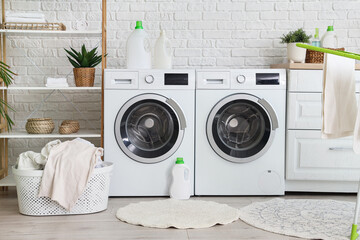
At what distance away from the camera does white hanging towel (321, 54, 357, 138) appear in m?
2.35

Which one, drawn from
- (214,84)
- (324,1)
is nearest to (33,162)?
(214,84)

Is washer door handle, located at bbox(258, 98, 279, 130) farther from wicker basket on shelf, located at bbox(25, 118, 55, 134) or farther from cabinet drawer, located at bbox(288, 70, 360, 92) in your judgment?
wicker basket on shelf, located at bbox(25, 118, 55, 134)

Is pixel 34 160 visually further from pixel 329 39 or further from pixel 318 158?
pixel 329 39

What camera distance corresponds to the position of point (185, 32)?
383 cm

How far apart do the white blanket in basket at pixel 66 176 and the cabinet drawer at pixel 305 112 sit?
1.37 metres

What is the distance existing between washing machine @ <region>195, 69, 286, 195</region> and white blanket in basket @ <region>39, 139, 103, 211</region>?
0.83 m

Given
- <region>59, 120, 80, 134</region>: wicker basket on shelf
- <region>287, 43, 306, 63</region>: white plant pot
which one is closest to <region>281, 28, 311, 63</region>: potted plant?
<region>287, 43, 306, 63</region>: white plant pot

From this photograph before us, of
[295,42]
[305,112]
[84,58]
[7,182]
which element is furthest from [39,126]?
[295,42]

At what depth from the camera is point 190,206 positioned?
2.97m

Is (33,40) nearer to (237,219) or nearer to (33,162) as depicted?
(33,162)

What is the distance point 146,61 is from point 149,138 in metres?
0.54

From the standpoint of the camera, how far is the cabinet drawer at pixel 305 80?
130 inches

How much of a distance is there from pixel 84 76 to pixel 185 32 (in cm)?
95

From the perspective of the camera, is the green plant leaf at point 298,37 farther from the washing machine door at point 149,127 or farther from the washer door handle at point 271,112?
the washing machine door at point 149,127
